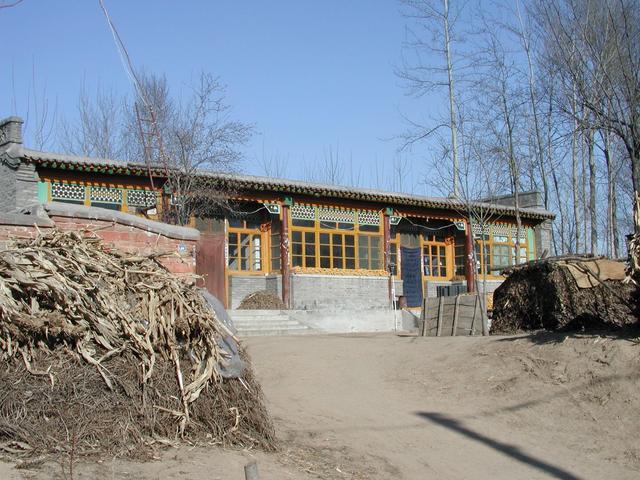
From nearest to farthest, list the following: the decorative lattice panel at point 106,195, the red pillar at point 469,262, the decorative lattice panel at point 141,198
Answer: the decorative lattice panel at point 106,195 < the decorative lattice panel at point 141,198 < the red pillar at point 469,262

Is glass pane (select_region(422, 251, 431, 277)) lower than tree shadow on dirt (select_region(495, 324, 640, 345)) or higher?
higher

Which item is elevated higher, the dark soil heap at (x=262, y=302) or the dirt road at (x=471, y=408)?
the dark soil heap at (x=262, y=302)

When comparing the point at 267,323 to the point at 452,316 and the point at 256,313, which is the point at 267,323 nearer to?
the point at 256,313

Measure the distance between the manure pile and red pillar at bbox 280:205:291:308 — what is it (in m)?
15.1

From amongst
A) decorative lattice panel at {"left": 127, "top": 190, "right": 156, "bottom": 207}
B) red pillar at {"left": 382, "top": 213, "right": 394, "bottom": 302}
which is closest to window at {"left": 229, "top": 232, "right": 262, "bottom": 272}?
decorative lattice panel at {"left": 127, "top": 190, "right": 156, "bottom": 207}

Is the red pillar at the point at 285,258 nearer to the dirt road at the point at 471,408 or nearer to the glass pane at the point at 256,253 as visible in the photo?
the glass pane at the point at 256,253

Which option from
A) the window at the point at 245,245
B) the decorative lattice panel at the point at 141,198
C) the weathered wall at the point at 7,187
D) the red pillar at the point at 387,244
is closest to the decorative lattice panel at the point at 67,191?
the weathered wall at the point at 7,187

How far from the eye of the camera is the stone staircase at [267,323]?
1836cm

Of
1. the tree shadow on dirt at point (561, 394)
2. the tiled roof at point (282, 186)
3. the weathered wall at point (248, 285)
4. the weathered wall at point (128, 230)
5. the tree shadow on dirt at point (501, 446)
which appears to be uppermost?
the tiled roof at point (282, 186)

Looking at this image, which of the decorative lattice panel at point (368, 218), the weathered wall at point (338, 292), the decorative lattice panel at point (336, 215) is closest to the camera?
the weathered wall at point (338, 292)

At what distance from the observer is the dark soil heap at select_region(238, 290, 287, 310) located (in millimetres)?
20797

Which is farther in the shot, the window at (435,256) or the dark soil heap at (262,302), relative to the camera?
the window at (435,256)

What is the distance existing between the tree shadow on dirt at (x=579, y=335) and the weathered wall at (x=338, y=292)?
11.2m

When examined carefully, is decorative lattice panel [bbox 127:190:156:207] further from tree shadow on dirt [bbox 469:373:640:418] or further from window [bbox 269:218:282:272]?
tree shadow on dirt [bbox 469:373:640:418]
